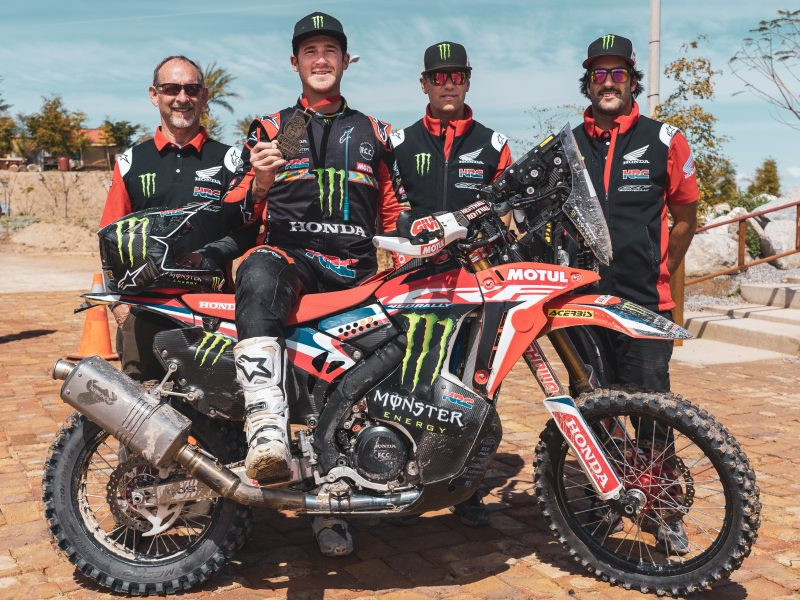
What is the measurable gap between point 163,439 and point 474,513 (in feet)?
5.93

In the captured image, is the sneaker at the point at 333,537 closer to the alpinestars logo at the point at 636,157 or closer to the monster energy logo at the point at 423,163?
the monster energy logo at the point at 423,163

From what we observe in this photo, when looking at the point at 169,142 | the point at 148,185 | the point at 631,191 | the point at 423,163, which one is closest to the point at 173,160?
the point at 169,142

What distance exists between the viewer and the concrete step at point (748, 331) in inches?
368

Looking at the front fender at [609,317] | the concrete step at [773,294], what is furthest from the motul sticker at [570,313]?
the concrete step at [773,294]

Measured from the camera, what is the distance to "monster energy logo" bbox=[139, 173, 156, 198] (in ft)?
14.8

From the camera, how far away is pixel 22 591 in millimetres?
3607

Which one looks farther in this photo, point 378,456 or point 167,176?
point 167,176

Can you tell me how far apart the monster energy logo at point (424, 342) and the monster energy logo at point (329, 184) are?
781 mm

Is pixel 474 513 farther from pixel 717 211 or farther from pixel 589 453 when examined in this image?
pixel 717 211

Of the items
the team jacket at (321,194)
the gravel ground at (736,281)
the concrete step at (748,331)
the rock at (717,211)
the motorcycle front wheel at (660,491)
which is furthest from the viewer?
the rock at (717,211)

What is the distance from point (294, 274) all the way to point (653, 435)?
5.73ft

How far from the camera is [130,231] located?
361 centimetres

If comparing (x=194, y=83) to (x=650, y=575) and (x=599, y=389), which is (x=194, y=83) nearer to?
(x=599, y=389)

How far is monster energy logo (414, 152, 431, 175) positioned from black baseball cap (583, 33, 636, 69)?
3.67 ft
